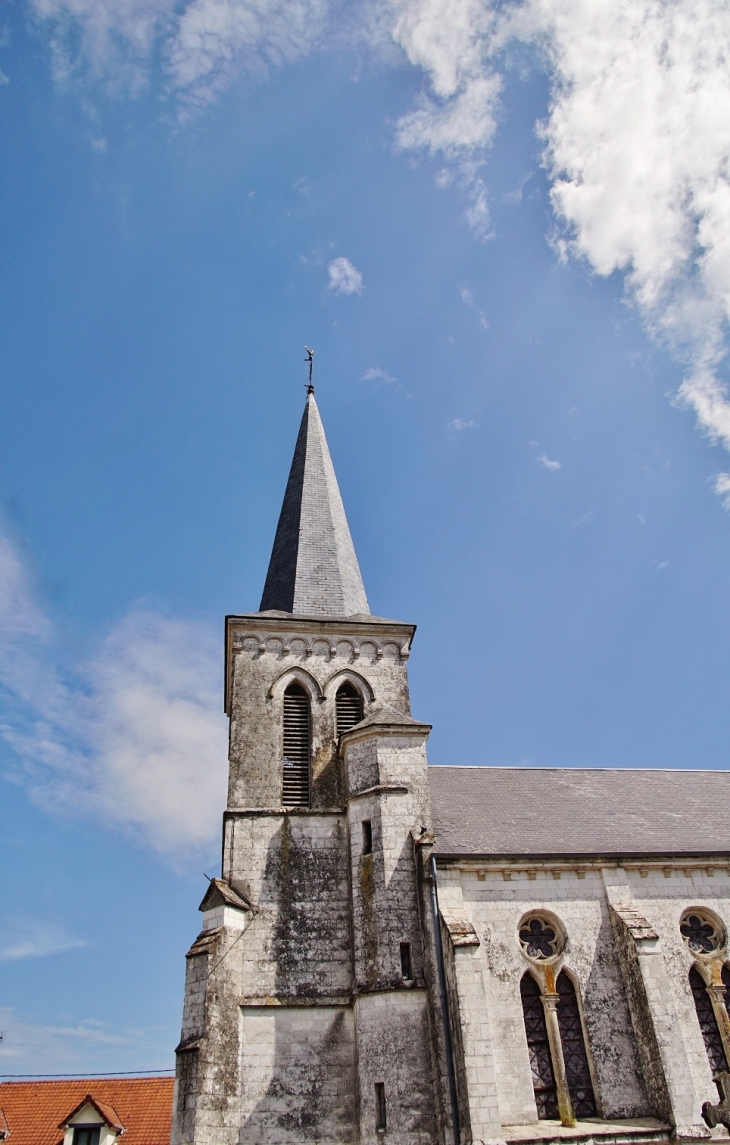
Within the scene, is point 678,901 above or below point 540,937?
above

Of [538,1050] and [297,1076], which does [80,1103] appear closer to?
[297,1076]

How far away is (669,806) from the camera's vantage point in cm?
2066

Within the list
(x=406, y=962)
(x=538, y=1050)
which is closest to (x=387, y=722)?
(x=406, y=962)

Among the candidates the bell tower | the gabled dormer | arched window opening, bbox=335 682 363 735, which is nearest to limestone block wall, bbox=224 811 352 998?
the bell tower

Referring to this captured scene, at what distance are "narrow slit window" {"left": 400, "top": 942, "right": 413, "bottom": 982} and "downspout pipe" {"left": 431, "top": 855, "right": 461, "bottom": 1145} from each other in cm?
62

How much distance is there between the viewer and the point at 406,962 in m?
15.0

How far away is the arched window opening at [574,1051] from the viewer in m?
14.4

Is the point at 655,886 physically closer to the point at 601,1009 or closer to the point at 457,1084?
the point at 601,1009

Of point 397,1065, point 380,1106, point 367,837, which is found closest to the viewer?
point 380,1106

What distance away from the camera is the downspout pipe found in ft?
43.8

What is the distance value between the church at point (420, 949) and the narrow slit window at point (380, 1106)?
25 mm

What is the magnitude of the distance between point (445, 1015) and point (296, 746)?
6924 millimetres

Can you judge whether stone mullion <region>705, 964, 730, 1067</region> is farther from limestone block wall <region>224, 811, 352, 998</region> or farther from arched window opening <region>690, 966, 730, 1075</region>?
limestone block wall <region>224, 811, 352, 998</region>

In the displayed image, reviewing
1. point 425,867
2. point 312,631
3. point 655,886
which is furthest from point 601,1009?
point 312,631
